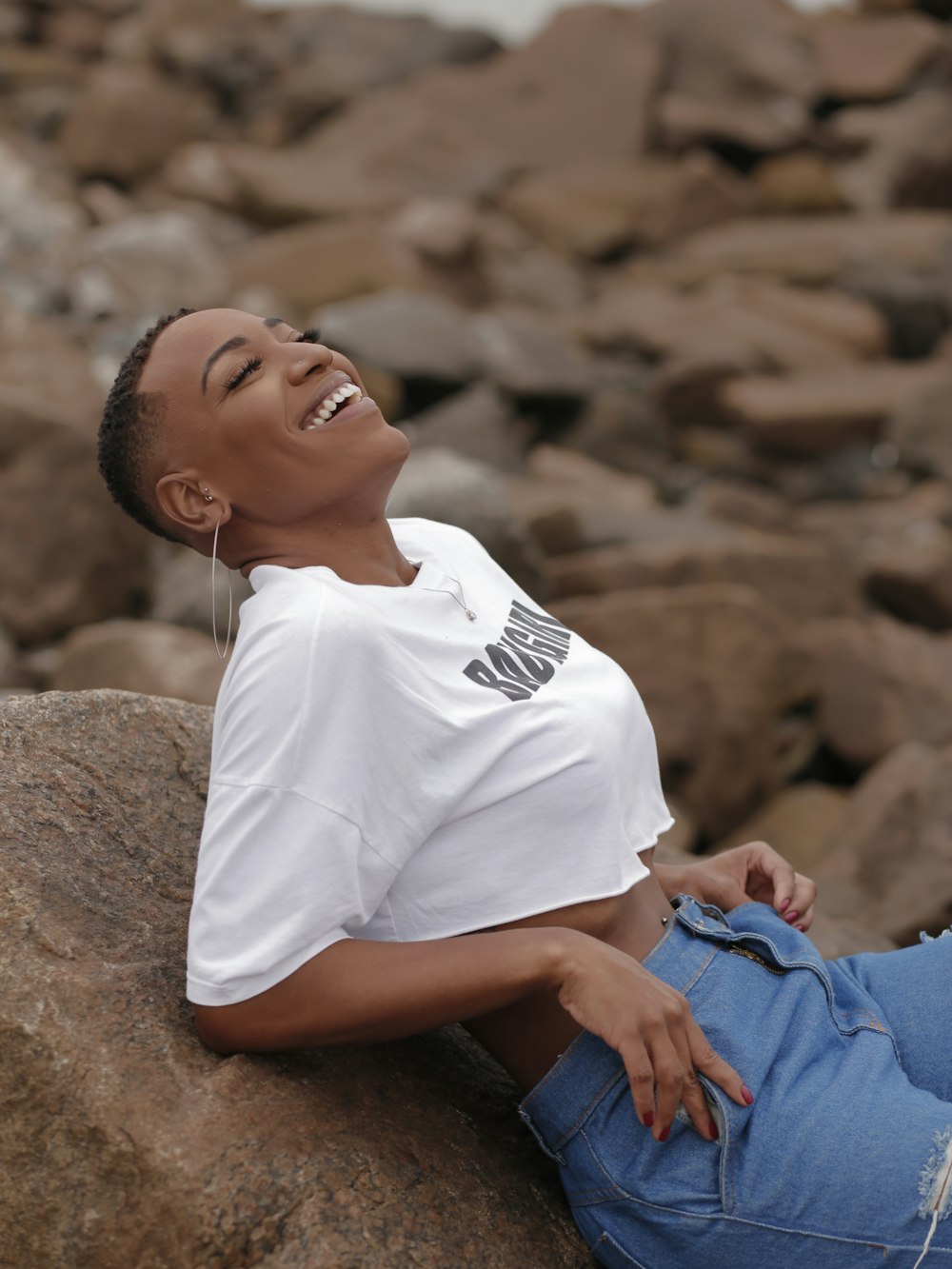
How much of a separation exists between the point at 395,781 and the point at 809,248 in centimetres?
1333

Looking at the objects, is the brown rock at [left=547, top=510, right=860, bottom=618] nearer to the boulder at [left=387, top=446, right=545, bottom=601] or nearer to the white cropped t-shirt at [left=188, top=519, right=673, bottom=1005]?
the boulder at [left=387, top=446, right=545, bottom=601]

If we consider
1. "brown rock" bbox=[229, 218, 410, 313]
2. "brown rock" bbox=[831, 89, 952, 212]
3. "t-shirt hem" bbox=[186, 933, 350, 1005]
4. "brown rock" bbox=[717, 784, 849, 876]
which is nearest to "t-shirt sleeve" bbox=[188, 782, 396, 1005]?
"t-shirt hem" bbox=[186, 933, 350, 1005]

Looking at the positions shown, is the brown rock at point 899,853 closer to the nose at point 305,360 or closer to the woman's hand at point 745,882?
the woman's hand at point 745,882

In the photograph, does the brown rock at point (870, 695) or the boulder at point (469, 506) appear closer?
the boulder at point (469, 506)

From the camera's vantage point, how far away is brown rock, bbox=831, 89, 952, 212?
15039mm

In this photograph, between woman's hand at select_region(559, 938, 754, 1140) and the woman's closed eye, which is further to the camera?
the woman's closed eye

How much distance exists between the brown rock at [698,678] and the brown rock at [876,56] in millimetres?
14787

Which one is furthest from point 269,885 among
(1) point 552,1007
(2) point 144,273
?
(2) point 144,273

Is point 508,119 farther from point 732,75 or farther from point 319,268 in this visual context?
point 319,268

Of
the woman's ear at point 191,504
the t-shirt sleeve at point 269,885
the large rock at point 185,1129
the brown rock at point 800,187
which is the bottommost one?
the brown rock at point 800,187

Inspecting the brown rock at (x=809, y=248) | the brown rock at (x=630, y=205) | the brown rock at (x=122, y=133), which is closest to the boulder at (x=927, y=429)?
the brown rock at (x=809, y=248)

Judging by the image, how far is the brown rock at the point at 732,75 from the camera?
53.3 ft

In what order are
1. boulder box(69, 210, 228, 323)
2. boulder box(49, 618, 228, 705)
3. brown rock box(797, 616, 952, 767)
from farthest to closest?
boulder box(69, 210, 228, 323) → brown rock box(797, 616, 952, 767) → boulder box(49, 618, 228, 705)

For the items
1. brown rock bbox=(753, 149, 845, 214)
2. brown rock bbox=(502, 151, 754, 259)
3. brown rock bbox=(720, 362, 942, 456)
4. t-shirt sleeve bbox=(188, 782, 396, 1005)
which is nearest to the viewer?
t-shirt sleeve bbox=(188, 782, 396, 1005)
